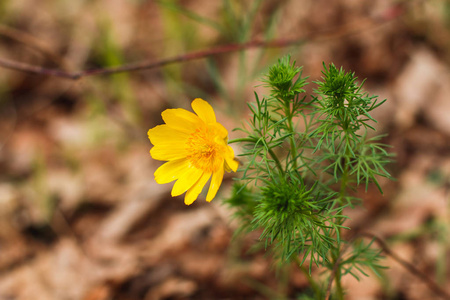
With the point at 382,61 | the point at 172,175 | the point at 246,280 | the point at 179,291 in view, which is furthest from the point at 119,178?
the point at 382,61

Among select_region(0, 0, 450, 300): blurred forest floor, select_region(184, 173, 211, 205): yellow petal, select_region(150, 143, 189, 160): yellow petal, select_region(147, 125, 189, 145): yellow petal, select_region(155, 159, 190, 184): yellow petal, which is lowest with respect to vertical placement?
select_region(184, 173, 211, 205): yellow petal

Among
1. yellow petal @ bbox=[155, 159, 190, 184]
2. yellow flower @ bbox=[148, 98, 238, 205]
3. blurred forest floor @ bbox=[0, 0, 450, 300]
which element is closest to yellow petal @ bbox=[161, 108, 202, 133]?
yellow flower @ bbox=[148, 98, 238, 205]

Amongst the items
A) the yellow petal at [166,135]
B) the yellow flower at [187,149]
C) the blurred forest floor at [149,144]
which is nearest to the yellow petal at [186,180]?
the yellow flower at [187,149]

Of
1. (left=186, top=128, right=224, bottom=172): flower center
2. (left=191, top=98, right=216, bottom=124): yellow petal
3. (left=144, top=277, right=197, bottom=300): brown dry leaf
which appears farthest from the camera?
(left=144, top=277, right=197, bottom=300): brown dry leaf

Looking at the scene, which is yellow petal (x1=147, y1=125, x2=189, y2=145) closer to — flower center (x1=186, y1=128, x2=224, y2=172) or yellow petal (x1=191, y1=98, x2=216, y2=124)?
flower center (x1=186, y1=128, x2=224, y2=172)

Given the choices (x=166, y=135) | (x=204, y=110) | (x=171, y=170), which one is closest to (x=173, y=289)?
(x=171, y=170)

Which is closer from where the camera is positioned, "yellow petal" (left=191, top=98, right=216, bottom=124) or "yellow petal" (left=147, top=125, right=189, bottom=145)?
"yellow petal" (left=191, top=98, right=216, bottom=124)

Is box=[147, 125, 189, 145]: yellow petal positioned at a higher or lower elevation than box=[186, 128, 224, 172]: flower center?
higher

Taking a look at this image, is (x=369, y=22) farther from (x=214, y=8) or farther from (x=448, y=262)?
(x=448, y=262)
